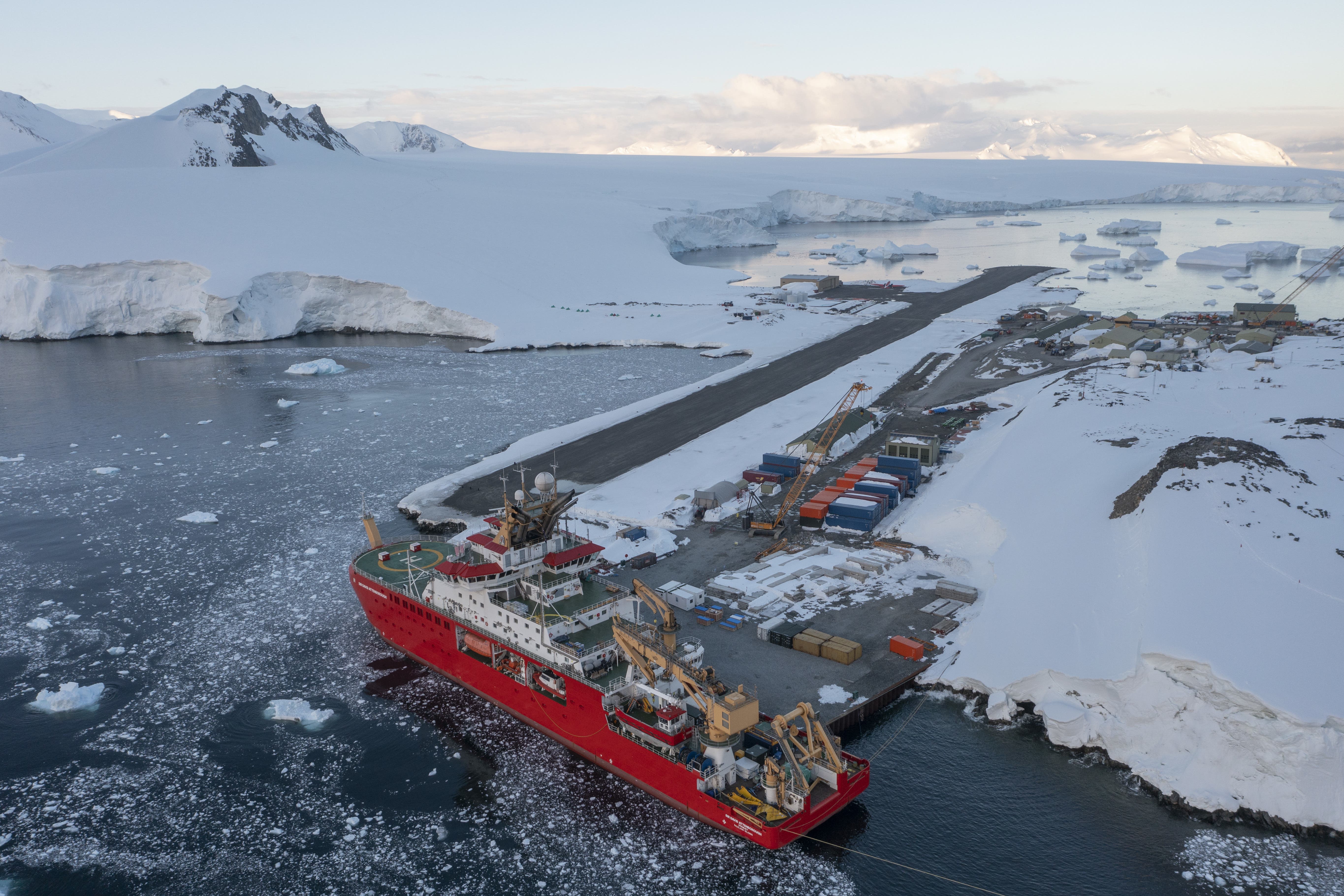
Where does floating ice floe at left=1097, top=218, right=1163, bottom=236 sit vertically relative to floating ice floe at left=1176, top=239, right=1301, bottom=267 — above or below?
above

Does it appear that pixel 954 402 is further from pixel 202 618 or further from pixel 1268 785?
pixel 202 618

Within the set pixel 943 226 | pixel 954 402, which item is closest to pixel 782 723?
pixel 954 402

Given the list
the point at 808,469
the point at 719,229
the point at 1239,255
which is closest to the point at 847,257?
the point at 719,229

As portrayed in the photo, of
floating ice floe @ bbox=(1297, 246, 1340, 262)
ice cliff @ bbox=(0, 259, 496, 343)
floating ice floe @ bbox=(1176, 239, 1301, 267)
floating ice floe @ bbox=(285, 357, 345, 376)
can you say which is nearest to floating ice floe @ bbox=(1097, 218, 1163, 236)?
floating ice floe @ bbox=(1176, 239, 1301, 267)

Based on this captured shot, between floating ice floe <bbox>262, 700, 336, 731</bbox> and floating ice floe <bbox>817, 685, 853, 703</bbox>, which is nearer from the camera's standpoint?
floating ice floe <bbox>817, 685, 853, 703</bbox>

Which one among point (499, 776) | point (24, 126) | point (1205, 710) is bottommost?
point (499, 776)

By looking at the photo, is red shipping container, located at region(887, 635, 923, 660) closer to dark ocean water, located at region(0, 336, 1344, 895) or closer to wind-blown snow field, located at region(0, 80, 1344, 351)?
dark ocean water, located at region(0, 336, 1344, 895)

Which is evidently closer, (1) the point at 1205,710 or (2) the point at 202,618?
(1) the point at 1205,710

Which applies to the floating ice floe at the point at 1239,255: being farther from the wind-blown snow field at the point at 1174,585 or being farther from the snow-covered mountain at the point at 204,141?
the snow-covered mountain at the point at 204,141
